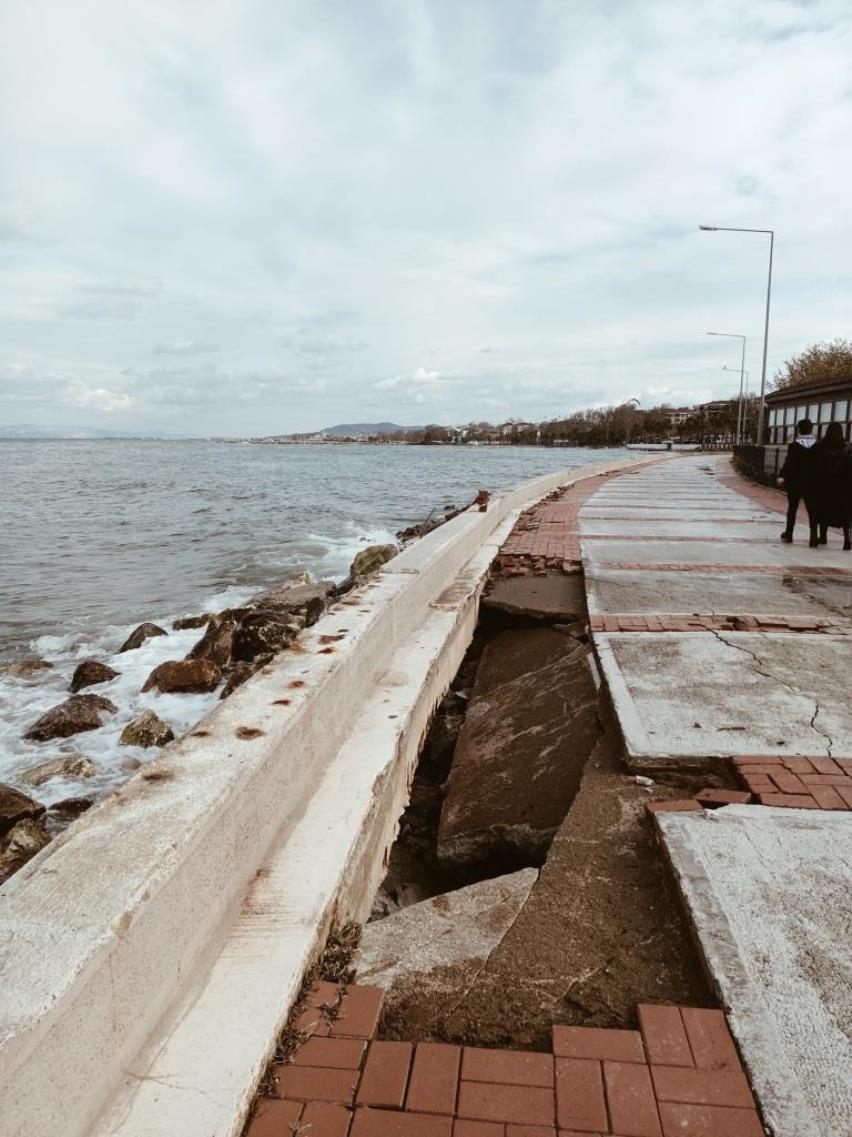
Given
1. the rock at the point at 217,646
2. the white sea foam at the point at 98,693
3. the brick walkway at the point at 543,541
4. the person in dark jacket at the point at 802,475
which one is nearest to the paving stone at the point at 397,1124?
the white sea foam at the point at 98,693

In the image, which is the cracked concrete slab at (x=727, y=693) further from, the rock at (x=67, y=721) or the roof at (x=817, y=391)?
the roof at (x=817, y=391)

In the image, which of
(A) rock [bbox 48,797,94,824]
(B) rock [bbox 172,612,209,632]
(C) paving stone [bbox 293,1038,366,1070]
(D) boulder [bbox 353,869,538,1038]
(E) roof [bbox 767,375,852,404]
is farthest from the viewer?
(E) roof [bbox 767,375,852,404]

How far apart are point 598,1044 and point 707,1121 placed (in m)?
0.28

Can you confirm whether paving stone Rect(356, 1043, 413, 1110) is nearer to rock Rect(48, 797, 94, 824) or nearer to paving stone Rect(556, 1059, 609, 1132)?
paving stone Rect(556, 1059, 609, 1132)

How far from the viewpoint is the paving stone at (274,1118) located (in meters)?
1.62

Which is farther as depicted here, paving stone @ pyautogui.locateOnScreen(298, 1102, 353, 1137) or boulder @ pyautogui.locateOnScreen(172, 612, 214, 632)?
boulder @ pyautogui.locateOnScreen(172, 612, 214, 632)

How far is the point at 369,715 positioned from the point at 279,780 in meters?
1.17

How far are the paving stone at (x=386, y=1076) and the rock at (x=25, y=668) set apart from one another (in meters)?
8.07

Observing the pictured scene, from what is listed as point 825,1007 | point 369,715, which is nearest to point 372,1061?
point 825,1007

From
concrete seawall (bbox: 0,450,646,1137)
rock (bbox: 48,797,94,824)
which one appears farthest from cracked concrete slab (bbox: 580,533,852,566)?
concrete seawall (bbox: 0,450,646,1137)

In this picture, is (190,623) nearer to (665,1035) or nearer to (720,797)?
(720,797)

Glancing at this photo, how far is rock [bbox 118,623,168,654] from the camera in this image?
964cm

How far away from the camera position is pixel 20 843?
458 centimetres

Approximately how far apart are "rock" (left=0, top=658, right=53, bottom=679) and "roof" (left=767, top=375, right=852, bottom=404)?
1770 cm
